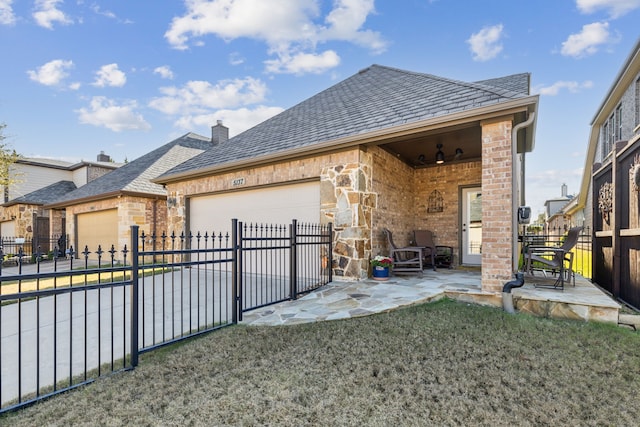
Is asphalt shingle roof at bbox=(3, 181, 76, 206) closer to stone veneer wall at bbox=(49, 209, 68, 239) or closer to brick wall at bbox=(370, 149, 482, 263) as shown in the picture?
stone veneer wall at bbox=(49, 209, 68, 239)

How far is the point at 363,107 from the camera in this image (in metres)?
7.33

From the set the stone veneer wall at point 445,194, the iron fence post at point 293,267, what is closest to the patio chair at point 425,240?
the stone veneer wall at point 445,194

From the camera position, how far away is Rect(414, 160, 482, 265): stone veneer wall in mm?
7887

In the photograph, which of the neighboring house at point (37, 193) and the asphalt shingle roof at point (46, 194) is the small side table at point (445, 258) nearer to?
the neighboring house at point (37, 193)

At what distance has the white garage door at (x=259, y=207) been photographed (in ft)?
22.5

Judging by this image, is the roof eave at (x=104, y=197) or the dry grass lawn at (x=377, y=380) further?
the roof eave at (x=104, y=197)

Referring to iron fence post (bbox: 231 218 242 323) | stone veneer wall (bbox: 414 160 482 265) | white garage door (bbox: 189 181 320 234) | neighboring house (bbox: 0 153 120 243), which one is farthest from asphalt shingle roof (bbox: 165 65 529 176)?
neighboring house (bbox: 0 153 120 243)

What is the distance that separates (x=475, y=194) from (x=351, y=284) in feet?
14.7

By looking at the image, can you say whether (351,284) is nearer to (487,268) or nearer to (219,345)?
(487,268)

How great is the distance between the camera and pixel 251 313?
4406 mm

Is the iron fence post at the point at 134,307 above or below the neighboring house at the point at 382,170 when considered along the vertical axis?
below

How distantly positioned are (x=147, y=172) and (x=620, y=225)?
14.2 m

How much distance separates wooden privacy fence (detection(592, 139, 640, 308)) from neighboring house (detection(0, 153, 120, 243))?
2066 centimetres

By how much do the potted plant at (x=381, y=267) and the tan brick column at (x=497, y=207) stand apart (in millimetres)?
1950
